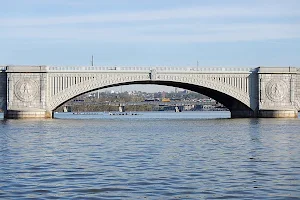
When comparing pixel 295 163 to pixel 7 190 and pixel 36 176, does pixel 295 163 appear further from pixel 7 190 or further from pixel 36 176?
pixel 7 190

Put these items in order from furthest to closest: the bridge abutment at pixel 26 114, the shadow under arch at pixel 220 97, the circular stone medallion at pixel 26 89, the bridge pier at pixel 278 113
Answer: the shadow under arch at pixel 220 97
the bridge pier at pixel 278 113
the circular stone medallion at pixel 26 89
the bridge abutment at pixel 26 114

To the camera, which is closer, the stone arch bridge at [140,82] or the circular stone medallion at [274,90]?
the stone arch bridge at [140,82]

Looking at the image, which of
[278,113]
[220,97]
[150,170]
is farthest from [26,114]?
[150,170]

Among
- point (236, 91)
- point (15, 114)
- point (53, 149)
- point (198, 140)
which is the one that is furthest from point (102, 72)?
point (53, 149)

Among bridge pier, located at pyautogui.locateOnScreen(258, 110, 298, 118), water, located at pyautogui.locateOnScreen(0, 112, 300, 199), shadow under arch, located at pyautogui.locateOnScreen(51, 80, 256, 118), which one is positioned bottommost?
water, located at pyautogui.locateOnScreen(0, 112, 300, 199)

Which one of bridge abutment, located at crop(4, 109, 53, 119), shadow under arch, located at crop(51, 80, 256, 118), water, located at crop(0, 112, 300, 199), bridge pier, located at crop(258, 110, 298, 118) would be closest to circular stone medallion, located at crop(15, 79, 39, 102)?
bridge abutment, located at crop(4, 109, 53, 119)

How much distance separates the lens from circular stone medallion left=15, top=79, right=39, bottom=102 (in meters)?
79.9

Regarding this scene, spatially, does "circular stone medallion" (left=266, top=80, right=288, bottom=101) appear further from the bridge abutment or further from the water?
the water

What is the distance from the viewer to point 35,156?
29984 mm

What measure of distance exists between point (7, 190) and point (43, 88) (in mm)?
60500

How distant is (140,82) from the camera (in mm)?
84688

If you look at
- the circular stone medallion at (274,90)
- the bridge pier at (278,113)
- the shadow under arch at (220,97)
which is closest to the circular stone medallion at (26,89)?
the shadow under arch at (220,97)

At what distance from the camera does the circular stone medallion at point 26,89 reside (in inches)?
3145

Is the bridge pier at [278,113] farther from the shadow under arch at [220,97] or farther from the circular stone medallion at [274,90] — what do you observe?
the circular stone medallion at [274,90]
